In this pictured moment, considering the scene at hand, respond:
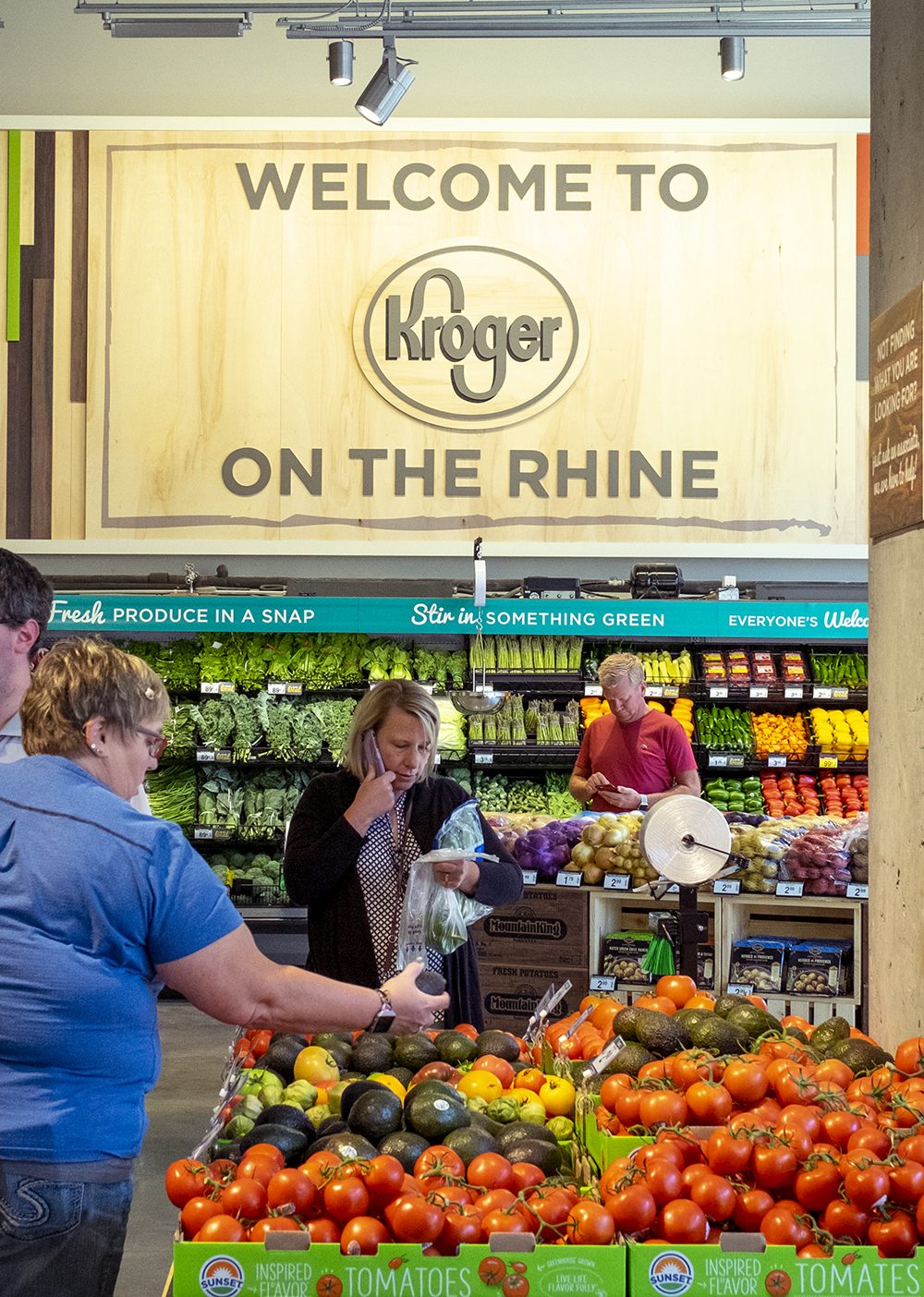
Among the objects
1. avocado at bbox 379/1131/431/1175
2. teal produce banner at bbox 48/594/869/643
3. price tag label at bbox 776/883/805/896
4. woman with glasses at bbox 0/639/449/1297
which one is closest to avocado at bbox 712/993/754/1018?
avocado at bbox 379/1131/431/1175

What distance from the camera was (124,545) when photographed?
28.1ft

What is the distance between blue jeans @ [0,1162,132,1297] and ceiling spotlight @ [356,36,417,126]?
20.8ft

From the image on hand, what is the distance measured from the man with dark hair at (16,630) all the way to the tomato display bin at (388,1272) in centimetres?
79

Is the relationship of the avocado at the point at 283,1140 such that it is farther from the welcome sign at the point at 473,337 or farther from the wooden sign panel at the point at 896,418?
the welcome sign at the point at 473,337

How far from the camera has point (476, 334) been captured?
8.73 meters

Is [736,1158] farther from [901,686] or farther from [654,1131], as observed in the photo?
[901,686]

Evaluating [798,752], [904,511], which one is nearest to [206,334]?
[798,752]

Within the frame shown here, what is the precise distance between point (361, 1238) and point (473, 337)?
292 inches

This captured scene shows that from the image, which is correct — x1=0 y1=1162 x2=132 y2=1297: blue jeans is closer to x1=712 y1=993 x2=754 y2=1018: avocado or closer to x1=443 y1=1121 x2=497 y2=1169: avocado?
x1=443 y1=1121 x2=497 y2=1169: avocado

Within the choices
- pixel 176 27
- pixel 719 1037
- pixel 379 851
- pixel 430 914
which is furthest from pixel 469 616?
pixel 719 1037

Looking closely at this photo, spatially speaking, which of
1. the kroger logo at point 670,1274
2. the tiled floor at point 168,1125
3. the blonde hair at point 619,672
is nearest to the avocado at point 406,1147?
the kroger logo at point 670,1274

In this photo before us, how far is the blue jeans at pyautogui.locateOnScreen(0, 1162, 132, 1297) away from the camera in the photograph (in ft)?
6.14

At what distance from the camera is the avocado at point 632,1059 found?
251 cm

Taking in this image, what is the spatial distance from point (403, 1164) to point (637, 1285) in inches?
18.3
